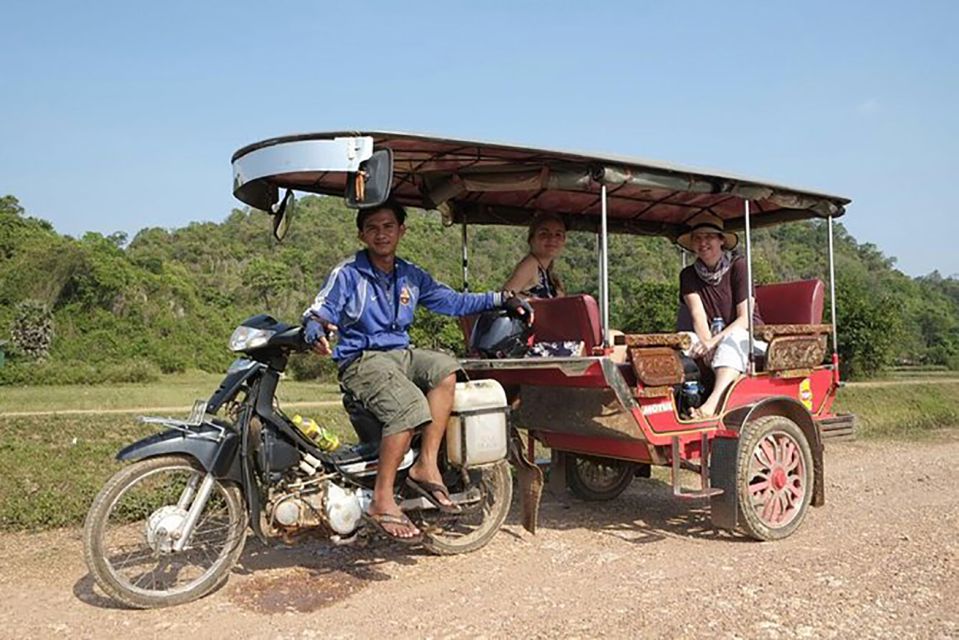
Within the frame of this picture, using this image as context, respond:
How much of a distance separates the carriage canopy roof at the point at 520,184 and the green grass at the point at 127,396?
12.6 meters

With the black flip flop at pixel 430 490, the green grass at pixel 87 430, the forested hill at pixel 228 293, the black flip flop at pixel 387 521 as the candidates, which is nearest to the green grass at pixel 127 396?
the green grass at pixel 87 430

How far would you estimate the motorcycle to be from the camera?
4.03 meters

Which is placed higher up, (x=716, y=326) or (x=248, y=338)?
(x=716, y=326)

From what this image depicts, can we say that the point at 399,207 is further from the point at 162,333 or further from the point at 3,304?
the point at 3,304

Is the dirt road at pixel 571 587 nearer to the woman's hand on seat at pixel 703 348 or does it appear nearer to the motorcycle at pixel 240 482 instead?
the motorcycle at pixel 240 482

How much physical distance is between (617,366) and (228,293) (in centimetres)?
4389

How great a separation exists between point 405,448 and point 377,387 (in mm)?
363

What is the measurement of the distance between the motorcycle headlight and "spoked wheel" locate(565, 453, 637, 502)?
286 cm

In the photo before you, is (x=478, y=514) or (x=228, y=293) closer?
(x=478, y=514)

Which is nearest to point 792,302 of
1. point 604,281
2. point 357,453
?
point 604,281

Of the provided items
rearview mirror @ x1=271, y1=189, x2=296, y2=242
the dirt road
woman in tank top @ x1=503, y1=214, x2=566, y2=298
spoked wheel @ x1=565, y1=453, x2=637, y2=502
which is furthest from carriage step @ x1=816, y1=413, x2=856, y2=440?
rearview mirror @ x1=271, y1=189, x2=296, y2=242

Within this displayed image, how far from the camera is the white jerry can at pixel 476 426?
470cm

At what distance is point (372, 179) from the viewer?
4.28 metres

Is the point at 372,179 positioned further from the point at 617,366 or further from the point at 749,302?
the point at 749,302
